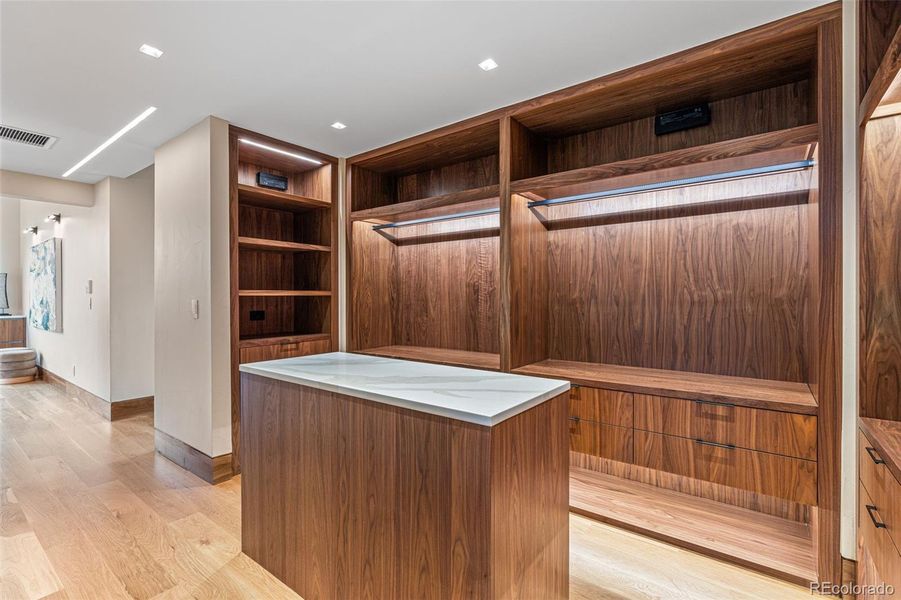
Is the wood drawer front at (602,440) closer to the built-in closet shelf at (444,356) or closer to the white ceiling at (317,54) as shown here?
the built-in closet shelf at (444,356)

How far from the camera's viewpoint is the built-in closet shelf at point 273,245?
3.19 m

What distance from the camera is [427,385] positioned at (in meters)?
1.60

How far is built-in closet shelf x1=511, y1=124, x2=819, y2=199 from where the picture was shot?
1.94 metres

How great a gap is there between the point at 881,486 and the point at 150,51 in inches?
137

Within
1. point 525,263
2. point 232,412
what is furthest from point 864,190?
point 232,412

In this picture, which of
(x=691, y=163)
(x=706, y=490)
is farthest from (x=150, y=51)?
(x=706, y=490)

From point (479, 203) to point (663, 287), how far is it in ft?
4.35

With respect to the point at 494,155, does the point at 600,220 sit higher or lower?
lower

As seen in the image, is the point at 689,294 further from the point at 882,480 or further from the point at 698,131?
the point at 882,480

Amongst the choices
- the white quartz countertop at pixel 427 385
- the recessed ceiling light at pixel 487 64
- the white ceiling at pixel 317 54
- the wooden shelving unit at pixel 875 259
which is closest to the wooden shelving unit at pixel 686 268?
the wooden shelving unit at pixel 875 259

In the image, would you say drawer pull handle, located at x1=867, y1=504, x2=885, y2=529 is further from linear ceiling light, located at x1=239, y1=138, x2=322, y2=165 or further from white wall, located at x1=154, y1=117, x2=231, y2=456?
linear ceiling light, located at x1=239, y1=138, x2=322, y2=165

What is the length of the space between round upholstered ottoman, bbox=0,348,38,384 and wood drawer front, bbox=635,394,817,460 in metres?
7.96

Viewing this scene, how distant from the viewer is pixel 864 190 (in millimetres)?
1684

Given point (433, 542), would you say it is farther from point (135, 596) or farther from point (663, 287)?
point (663, 287)
